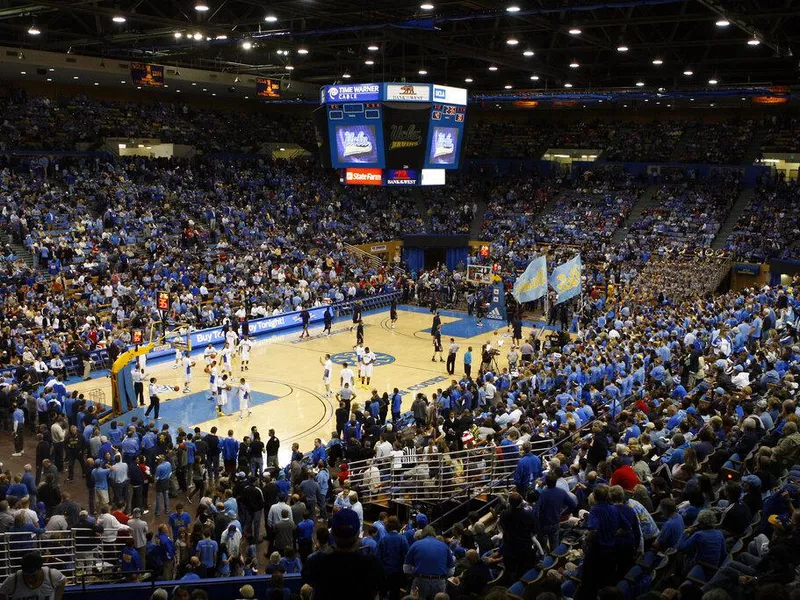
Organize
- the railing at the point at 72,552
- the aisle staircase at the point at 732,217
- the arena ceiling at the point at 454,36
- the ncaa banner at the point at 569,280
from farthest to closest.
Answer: the aisle staircase at the point at 732,217 < the arena ceiling at the point at 454,36 < the ncaa banner at the point at 569,280 < the railing at the point at 72,552

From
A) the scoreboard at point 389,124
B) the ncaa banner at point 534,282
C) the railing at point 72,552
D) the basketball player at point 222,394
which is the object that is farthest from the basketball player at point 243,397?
the scoreboard at point 389,124

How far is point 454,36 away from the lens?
104 ft


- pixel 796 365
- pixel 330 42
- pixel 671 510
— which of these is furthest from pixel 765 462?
pixel 330 42

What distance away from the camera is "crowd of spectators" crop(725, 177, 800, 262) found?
38062 mm

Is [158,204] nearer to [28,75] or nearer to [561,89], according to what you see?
[28,75]

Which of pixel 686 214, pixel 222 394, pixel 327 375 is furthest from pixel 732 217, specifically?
pixel 222 394

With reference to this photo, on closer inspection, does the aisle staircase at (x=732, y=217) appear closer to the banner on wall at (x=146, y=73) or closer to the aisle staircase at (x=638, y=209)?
the aisle staircase at (x=638, y=209)

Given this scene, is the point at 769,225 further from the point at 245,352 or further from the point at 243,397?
the point at 243,397

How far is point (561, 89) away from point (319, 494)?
38.9 meters

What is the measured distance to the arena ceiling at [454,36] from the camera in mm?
25938

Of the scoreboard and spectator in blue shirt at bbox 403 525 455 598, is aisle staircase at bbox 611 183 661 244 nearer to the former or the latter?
the scoreboard

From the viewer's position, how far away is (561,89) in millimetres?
46938

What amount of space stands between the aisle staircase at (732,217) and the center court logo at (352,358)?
21475 millimetres

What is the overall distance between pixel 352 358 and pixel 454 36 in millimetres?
13864
